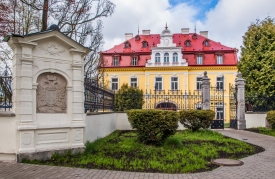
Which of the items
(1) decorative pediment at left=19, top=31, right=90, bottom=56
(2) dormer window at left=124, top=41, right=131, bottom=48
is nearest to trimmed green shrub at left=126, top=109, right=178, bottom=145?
(1) decorative pediment at left=19, top=31, right=90, bottom=56

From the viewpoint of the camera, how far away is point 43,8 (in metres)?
13.2

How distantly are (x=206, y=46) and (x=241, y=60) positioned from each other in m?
15.2

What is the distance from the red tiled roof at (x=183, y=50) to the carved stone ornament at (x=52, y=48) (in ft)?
92.1

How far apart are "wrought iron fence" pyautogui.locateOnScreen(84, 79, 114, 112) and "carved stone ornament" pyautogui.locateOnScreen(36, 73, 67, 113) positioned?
1622 mm

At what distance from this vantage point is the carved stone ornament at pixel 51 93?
7.37 m

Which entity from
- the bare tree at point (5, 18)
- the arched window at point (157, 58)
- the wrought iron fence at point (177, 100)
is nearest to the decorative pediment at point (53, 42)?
the bare tree at point (5, 18)

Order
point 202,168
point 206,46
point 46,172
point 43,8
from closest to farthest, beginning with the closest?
point 46,172
point 202,168
point 43,8
point 206,46

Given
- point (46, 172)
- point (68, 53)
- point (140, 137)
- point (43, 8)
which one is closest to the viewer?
point (46, 172)

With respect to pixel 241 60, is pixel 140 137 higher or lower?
lower

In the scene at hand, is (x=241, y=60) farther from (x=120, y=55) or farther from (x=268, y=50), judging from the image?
(x=120, y=55)

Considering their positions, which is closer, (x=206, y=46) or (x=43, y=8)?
(x=43, y=8)

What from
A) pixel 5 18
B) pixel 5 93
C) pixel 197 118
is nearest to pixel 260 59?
pixel 197 118

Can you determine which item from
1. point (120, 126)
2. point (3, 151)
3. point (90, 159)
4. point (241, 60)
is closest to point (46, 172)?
point (90, 159)

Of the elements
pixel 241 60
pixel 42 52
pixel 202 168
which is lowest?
pixel 202 168
